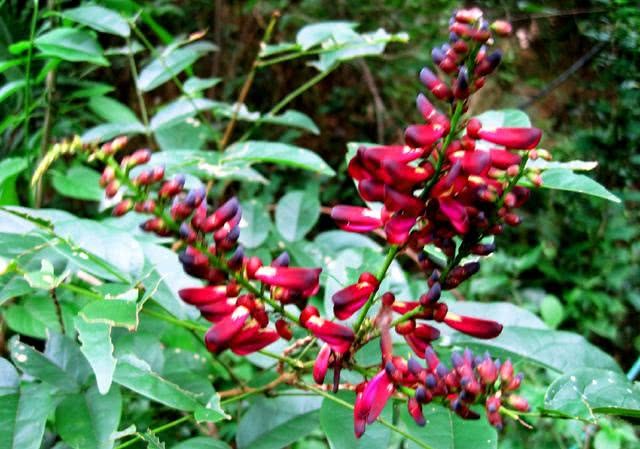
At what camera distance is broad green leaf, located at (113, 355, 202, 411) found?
788 mm

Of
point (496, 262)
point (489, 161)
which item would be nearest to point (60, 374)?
point (489, 161)

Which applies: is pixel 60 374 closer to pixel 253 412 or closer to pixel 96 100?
pixel 253 412

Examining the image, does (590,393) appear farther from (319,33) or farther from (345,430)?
(319,33)

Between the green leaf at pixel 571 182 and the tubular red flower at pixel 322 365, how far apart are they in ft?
1.27

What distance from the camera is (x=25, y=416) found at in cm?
81

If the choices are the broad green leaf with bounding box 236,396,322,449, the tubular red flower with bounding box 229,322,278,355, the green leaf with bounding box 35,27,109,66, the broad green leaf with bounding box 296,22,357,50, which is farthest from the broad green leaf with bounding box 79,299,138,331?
the broad green leaf with bounding box 296,22,357,50

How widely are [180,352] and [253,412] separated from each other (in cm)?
28

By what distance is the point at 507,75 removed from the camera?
311cm

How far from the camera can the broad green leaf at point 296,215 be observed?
153 cm

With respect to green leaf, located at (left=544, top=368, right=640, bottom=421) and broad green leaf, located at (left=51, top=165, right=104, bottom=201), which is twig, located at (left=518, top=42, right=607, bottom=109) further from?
green leaf, located at (left=544, top=368, right=640, bottom=421)

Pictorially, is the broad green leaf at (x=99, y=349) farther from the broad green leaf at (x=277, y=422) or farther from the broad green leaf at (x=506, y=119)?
the broad green leaf at (x=506, y=119)

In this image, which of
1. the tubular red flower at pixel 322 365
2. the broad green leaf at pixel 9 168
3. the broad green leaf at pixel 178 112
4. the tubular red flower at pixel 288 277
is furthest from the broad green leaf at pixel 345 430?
the broad green leaf at pixel 178 112

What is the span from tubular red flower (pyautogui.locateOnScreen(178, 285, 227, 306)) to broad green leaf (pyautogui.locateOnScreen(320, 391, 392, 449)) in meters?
0.25

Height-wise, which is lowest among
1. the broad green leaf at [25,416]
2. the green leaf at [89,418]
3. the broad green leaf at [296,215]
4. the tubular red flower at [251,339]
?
the broad green leaf at [296,215]
